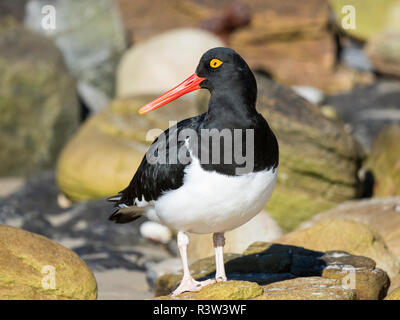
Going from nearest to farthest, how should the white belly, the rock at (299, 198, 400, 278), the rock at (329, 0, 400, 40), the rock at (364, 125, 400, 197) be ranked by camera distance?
the white belly → the rock at (299, 198, 400, 278) → the rock at (364, 125, 400, 197) → the rock at (329, 0, 400, 40)

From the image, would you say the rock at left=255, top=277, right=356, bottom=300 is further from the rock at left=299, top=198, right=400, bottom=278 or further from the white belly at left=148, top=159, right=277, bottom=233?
the rock at left=299, top=198, right=400, bottom=278

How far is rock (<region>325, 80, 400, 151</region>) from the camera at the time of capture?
13.3m

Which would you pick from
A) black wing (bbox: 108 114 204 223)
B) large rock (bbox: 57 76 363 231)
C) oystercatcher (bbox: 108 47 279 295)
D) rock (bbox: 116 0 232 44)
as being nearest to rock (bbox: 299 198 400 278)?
large rock (bbox: 57 76 363 231)

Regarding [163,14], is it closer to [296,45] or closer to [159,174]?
[296,45]

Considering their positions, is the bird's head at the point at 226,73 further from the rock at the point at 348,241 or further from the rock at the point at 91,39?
the rock at the point at 91,39

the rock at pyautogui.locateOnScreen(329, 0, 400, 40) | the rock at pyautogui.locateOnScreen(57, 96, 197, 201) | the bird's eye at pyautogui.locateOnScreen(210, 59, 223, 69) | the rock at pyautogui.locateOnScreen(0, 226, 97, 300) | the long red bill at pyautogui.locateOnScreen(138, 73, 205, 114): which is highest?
the rock at pyautogui.locateOnScreen(329, 0, 400, 40)

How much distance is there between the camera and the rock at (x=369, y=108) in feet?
43.6

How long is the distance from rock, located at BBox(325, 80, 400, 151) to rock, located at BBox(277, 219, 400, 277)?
5.83m

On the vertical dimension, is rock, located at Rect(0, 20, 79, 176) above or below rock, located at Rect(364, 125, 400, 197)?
above

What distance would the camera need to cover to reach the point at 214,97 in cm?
524

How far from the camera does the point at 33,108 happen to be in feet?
44.7

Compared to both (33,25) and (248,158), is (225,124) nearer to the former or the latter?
(248,158)

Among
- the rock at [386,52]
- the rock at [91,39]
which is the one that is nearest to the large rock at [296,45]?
the rock at [386,52]
